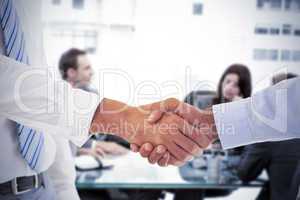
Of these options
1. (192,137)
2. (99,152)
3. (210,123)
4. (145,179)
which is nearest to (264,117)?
(210,123)

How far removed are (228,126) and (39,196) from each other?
556 millimetres

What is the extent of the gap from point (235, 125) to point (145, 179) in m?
0.85

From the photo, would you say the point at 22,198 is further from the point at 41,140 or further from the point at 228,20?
the point at 228,20

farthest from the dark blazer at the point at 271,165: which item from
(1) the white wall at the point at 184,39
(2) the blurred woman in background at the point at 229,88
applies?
(1) the white wall at the point at 184,39

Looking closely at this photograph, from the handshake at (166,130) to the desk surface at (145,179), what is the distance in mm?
443

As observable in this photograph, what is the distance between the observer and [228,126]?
0.98 m

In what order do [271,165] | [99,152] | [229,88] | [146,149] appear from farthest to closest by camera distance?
1. [229,88]
2. [99,152]
3. [271,165]
4. [146,149]

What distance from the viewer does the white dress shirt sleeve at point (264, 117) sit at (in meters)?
0.85

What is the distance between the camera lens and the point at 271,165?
1.60 m

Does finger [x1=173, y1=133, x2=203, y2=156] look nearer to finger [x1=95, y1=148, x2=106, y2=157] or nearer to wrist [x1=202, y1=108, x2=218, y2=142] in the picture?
wrist [x1=202, y1=108, x2=218, y2=142]

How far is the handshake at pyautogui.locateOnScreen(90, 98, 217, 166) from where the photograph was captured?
1.07 metres

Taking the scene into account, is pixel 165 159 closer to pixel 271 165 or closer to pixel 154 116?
pixel 154 116

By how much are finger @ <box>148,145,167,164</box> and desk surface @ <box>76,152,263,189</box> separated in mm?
466

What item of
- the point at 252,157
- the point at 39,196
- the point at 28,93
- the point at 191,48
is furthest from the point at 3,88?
the point at 191,48
